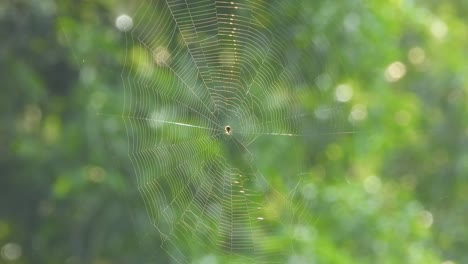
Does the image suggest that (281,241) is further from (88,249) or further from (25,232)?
(25,232)

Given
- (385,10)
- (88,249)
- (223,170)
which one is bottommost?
(88,249)

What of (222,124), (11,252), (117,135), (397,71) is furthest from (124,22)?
(397,71)

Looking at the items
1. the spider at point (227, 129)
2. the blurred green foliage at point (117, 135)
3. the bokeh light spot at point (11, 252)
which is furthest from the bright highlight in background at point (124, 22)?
the bokeh light spot at point (11, 252)

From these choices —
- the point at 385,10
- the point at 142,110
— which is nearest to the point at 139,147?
the point at 142,110

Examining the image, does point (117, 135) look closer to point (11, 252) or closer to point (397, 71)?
point (11, 252)

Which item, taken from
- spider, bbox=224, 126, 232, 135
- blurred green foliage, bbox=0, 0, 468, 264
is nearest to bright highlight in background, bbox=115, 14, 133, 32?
blurred green foliage, bbox=0, 0, 468, 264

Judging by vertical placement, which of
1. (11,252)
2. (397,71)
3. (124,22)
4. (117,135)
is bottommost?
(11,252)
